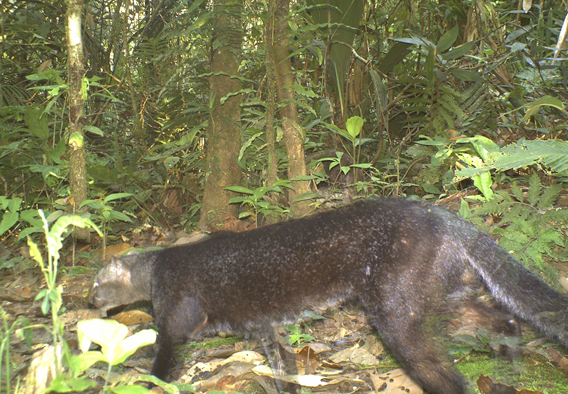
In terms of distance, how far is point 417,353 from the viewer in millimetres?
2617

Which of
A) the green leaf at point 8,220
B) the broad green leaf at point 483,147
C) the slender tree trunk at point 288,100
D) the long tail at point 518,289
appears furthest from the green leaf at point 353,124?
the green leaf at point 8,220

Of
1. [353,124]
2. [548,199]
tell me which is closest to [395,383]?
[548,199]

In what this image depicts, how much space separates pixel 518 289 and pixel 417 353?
70 cm

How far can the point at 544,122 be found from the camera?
5.41 m

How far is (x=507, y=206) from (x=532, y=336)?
1.00 m

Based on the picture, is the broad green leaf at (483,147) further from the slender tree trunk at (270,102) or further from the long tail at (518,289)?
the slender tree trunk at (270,102)

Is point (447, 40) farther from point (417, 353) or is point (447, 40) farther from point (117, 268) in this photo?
point (117, 268)

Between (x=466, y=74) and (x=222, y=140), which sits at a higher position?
(x=466, y=74)

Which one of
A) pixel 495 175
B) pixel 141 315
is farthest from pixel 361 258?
pixel 495 175

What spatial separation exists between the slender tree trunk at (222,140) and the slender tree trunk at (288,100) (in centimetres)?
70

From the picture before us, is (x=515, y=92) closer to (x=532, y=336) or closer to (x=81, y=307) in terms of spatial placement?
(x=532, y=336)

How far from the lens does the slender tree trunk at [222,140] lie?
16.3ft

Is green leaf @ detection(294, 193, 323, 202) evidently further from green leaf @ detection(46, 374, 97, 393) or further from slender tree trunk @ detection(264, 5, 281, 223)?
green leaf @ detection(46, 374, 97, 393)

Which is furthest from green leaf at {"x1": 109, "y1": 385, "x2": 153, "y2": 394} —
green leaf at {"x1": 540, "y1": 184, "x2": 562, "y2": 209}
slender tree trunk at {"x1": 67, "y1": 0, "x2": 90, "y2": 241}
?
green leaf at {"x1": 540, "y1": 184, "x2": 562, "y2": 209}
